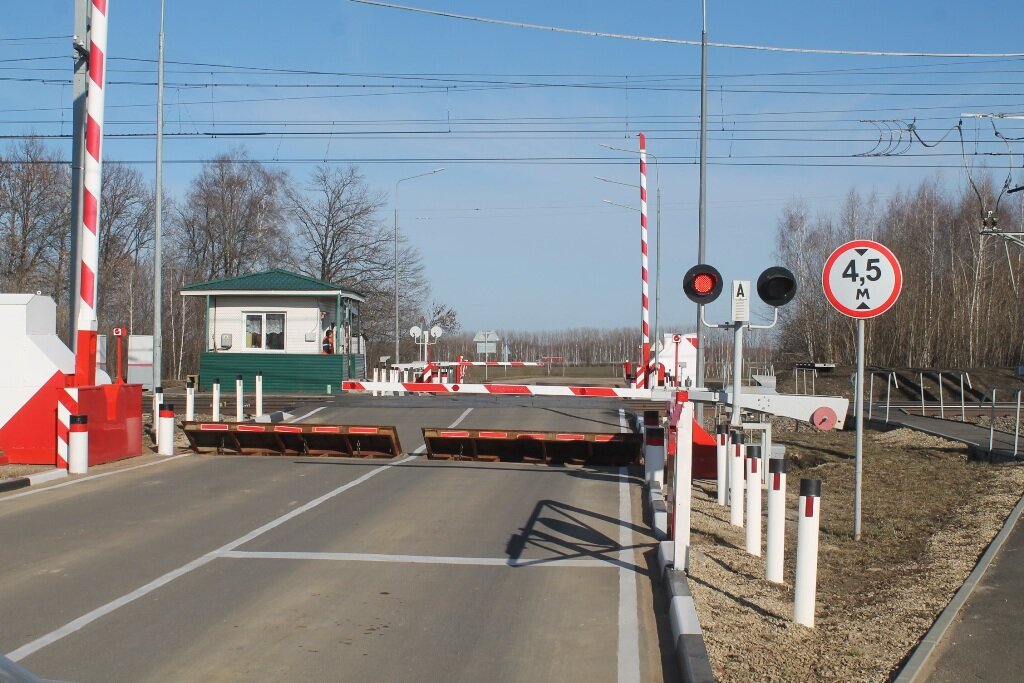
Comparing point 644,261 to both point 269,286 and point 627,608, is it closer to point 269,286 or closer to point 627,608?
point 627,608

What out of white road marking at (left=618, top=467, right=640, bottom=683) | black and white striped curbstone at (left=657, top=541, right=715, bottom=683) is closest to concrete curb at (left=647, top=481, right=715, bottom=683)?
black and white striped curbstone at (left=657, top=541, right=715, bottom=683)

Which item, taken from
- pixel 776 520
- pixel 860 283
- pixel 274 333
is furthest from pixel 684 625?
pixel 274 333

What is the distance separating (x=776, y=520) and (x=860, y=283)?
2881 mm

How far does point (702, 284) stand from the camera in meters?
11.3

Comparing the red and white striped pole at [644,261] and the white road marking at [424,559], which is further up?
the red and white striped pole at [644,261]

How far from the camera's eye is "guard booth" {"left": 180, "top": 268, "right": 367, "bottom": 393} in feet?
107

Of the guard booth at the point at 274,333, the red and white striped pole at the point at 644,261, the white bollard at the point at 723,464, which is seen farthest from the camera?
the guard booth at the point at 274,333

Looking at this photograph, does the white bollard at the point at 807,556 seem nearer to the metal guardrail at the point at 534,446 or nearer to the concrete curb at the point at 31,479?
the metal guardrail at the point at 534,446

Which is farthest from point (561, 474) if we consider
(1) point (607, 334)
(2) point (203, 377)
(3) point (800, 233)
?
(1) point (607, 334)

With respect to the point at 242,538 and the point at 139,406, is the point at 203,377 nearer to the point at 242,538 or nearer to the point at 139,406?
the point at 139,406

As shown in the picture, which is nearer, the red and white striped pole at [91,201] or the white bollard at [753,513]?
the white bollard at [753,513]

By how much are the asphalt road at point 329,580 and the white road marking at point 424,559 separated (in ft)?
0.08

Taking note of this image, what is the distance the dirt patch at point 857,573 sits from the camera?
5.62 m

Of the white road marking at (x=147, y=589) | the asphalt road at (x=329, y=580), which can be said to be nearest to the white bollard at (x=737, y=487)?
the asphalt road at (x=329, y=580)
